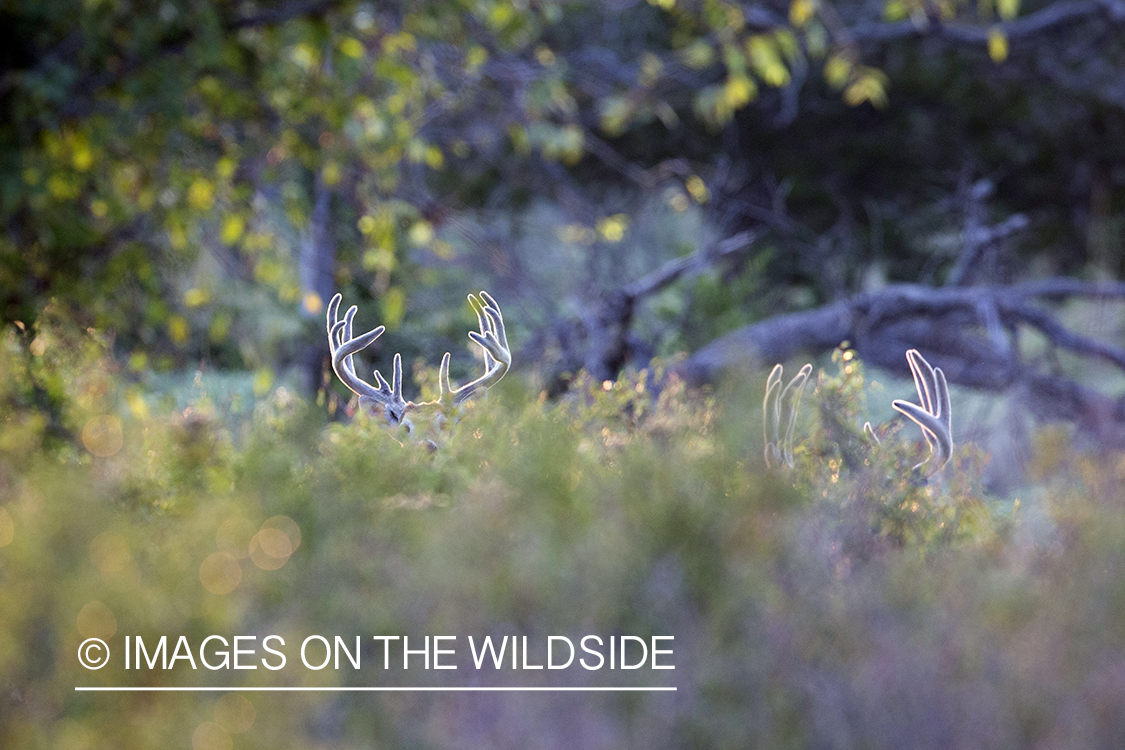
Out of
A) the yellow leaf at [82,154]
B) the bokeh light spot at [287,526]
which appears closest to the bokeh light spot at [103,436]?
the bokeh light spot at [287,526]

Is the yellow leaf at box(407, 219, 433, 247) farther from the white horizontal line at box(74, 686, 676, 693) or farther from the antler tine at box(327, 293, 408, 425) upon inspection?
the white horizontal line at box(74, 686, 676, 693)

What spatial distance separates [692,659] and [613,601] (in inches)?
5.4

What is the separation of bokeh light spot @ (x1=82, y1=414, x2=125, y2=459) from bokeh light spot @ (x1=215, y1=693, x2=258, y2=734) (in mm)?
858

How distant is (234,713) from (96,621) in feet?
0.86

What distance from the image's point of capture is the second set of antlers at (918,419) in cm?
180

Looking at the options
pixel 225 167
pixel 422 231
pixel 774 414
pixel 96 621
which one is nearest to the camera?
pixel 96 621

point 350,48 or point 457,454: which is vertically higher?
point 350,48

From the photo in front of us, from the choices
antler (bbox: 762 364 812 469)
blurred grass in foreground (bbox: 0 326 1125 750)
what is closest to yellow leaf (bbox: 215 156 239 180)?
blurred grass in foreground (bbox: 0 326 1125 750)

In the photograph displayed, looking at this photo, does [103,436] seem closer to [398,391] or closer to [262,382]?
[398,391]

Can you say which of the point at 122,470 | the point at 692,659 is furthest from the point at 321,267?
the point at 692,659

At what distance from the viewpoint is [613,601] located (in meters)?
1.29

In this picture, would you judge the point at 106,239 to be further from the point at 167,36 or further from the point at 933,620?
the point at 933,620

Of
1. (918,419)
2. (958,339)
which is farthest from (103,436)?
(958,339)

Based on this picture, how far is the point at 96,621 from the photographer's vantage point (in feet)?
3.97
